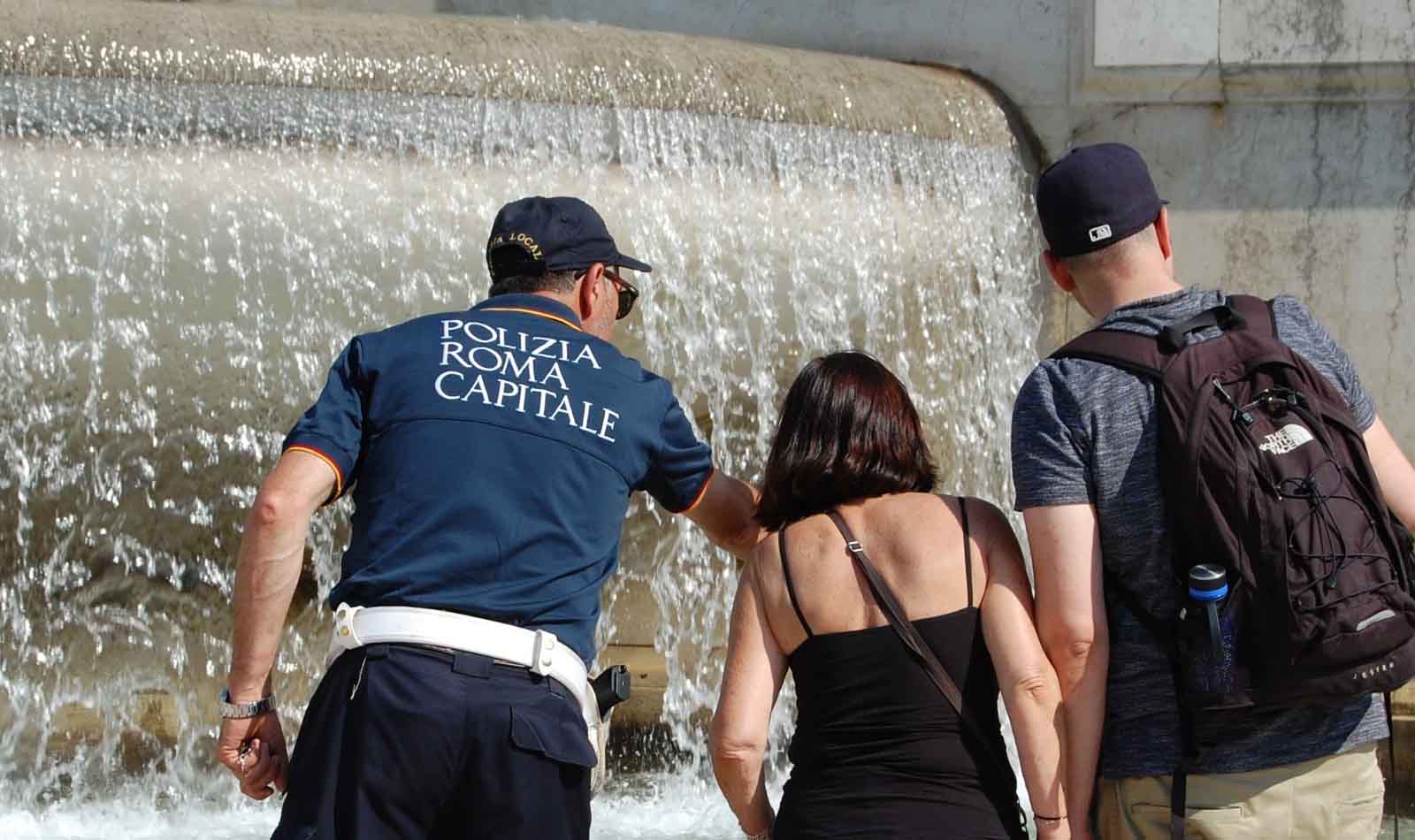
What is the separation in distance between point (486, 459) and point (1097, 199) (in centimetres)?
90

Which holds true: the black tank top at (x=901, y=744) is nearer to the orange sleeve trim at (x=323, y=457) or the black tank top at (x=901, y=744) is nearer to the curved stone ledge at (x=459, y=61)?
the orange sleeve trim at (x=323, y=457)

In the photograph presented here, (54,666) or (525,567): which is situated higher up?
(525,567)

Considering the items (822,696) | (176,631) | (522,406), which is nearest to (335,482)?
(522,406)

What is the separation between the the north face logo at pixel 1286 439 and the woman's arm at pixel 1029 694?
0.36 m

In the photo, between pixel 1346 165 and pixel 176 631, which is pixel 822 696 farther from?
pixel 1346 165

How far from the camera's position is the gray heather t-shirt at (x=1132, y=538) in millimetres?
2121

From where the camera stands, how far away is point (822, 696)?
2.24 meters

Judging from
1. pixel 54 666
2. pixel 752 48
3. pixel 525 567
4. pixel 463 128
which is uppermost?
pixel 752 48

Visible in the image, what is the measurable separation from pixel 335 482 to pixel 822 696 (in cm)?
75

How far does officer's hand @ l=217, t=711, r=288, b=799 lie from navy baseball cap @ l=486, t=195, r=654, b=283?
767 millimetres

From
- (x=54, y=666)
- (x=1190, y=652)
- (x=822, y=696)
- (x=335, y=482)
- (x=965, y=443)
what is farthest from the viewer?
(x=965, y=443)

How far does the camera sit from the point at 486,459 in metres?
2.38

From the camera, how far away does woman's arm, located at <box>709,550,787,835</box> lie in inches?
89.7

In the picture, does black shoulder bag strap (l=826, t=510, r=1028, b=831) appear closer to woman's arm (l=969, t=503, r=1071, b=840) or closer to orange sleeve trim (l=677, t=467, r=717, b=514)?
woman's arm (l=969, t=503, r=1071, b=840)
